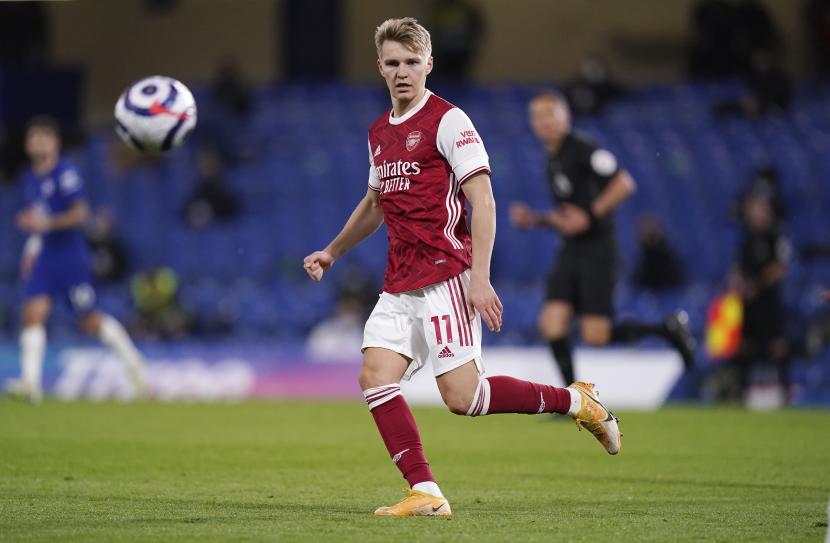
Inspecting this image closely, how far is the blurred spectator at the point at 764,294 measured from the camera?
14656mm

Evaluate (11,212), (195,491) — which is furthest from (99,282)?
(195,491)

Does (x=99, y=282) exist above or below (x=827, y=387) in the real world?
above

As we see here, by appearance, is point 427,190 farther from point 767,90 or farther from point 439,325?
point 767,90

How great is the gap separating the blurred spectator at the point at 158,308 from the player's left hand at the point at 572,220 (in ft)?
21.0

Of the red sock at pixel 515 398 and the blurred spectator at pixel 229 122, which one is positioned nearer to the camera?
the red sock at pixel 515 398

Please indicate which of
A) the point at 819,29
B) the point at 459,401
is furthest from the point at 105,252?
the point at 459,401

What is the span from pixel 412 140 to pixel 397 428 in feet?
3.97

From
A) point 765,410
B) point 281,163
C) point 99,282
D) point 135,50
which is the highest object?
point 135,50

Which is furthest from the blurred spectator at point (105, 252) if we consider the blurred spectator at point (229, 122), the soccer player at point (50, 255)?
the soccer player at point (50, 255)

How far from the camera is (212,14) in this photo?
21547mm

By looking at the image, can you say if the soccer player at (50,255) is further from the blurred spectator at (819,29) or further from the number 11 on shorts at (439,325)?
the blurred spectator at (819,29)

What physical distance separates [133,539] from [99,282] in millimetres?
12732

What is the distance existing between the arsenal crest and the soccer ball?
2.49 m

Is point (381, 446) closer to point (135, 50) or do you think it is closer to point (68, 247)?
point (68, 247)
